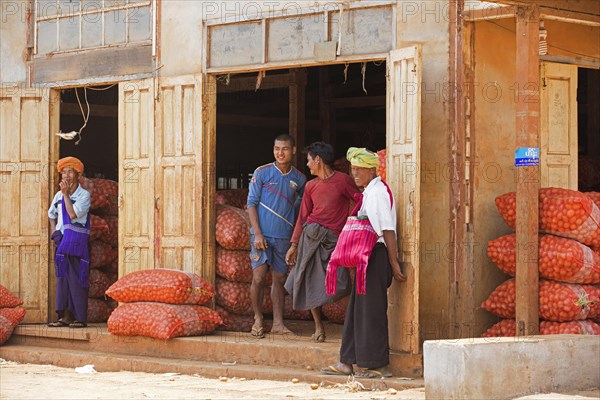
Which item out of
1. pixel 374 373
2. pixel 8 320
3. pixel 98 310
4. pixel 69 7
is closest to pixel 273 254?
pixel 374 373

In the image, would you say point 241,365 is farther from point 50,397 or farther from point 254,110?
point 254,110

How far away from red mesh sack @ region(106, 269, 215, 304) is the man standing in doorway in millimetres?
502

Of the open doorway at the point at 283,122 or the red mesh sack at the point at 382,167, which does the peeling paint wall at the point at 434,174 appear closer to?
the red mesh sack at the point at 382,167

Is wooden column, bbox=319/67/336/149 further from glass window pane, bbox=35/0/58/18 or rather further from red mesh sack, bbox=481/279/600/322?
red mesh sack, bbox=481/279/600/322

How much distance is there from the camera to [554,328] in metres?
8.84

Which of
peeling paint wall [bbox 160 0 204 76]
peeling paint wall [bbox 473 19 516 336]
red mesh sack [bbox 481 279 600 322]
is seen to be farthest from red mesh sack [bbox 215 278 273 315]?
red mesh sack [bbox 481 279 600 322]

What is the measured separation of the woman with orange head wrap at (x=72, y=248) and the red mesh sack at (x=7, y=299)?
419mm

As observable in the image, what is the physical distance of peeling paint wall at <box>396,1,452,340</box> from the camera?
9422 mm

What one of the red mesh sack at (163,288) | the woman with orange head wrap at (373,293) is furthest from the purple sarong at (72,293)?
the woman with orange head wrap at (373,293)

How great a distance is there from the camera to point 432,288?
9484 mm

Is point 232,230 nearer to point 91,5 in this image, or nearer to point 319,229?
point 319,229

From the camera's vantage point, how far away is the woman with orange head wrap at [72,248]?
11.8 metres

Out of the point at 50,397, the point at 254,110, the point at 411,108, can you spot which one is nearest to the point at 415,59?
the point at 411,108

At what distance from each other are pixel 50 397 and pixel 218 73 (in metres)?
3.74
